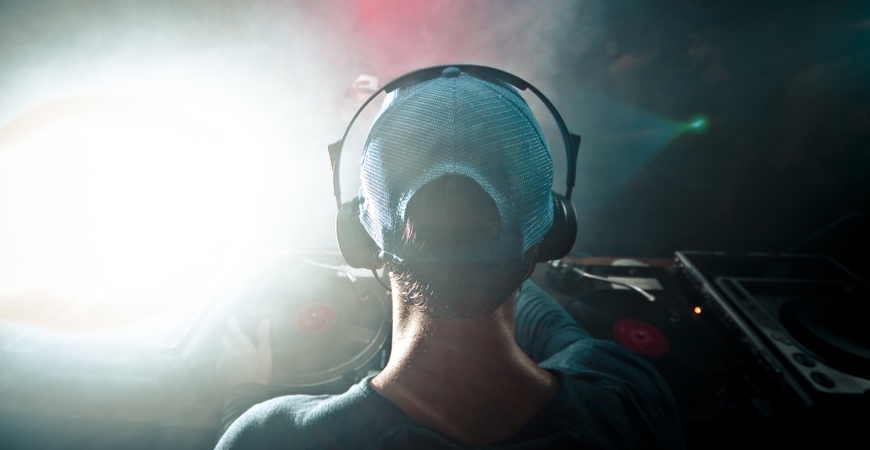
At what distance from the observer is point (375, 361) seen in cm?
101

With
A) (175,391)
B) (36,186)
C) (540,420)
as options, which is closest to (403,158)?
(540,420)

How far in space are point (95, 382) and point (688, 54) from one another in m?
2.38

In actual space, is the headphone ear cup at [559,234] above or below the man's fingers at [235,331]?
above

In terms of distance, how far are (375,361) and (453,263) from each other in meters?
0.63

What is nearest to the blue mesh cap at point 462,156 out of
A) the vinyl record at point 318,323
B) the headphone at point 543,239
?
the headphone at point 543,239

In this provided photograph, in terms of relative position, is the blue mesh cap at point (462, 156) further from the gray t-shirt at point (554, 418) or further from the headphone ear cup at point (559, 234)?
the gray t-shirt at point (554, 418)

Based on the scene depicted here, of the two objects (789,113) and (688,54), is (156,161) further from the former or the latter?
(789,113)

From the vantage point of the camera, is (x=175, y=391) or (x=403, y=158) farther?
(x=175, y=391)

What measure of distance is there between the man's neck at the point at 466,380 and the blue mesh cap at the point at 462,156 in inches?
6.2

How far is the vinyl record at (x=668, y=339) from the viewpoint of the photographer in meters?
0.89

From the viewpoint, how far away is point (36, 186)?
143 centimetres

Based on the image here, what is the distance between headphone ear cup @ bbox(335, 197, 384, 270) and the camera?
28.6 inches

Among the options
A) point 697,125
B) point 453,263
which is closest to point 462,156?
point 453,263

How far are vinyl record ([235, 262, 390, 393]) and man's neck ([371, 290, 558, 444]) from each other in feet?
1.17
